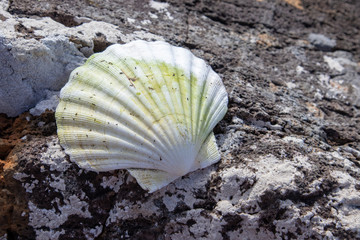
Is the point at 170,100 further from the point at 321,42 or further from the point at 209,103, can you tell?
the point at 321,42

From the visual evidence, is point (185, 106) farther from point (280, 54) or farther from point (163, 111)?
point (280, 54)

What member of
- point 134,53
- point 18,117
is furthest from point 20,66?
point 134,53

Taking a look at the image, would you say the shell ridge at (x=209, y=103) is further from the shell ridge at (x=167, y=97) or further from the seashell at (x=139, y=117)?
the shell ridge at (x=167, y=97)

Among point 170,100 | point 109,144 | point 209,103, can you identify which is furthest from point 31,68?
point 209,103

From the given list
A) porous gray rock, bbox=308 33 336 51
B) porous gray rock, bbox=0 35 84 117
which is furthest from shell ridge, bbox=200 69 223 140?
porous gray rock, bbox=308 33 336 51

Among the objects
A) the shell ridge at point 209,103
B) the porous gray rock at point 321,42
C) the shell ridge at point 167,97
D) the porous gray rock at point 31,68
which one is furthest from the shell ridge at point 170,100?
the porous gray rock at point 321,42

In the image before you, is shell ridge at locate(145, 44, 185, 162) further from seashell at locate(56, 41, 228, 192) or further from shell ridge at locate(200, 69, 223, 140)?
shell ridge at locate(200, 69, 223, 140)
